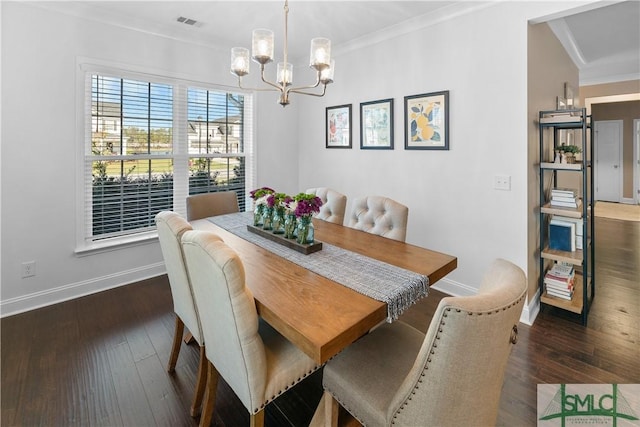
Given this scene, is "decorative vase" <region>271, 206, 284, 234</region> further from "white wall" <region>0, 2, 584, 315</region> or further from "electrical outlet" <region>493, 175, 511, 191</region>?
"electrical outlet" <region>493, 175, 511, 191</region>

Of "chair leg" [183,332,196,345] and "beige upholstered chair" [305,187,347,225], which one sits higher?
"beige upholstered chair" [305,187,347,225]

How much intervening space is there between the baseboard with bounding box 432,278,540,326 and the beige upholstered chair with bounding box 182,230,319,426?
2055mm

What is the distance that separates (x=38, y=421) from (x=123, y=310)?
49.1 inches

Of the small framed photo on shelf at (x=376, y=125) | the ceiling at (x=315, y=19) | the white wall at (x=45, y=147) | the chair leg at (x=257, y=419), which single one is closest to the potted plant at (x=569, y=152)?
the ceiling at (x=315, y=19)

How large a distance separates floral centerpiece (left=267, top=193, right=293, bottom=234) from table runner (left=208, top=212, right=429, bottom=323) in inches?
4.9

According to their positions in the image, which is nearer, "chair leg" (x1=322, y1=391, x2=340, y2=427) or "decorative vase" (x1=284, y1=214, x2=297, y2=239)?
"chair leg" (x1=322, y1=391, x2=340, y2=427)

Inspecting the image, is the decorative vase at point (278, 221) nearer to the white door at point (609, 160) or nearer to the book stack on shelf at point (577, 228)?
the book stack on shelf at point (577, 228)

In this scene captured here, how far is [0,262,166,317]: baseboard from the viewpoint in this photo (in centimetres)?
281

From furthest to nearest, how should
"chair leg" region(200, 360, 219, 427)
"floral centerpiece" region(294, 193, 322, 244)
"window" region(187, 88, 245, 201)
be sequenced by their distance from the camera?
"window" region(187, 88, 245, 201)
"floral centerpiece" region(294, 193, 322, 244)
"chair leg" region(200, 360, 219, 427)

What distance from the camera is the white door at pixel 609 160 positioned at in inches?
325

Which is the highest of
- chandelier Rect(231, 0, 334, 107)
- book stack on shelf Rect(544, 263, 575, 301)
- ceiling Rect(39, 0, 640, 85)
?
ceiling Rect(39, 0, 640, 85)

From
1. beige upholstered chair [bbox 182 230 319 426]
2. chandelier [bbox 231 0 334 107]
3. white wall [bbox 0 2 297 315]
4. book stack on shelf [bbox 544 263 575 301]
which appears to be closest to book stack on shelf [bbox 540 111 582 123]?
book stack on shelf [bbox 544 263 575 301]

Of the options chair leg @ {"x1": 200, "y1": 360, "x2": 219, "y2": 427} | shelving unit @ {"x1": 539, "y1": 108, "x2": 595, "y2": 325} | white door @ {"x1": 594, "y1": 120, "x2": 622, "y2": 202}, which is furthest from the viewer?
white door @ {"x1": 594, "y1": 120, "x2": 622, "y2": 202}

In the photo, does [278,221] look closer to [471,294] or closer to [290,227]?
[290,227]
